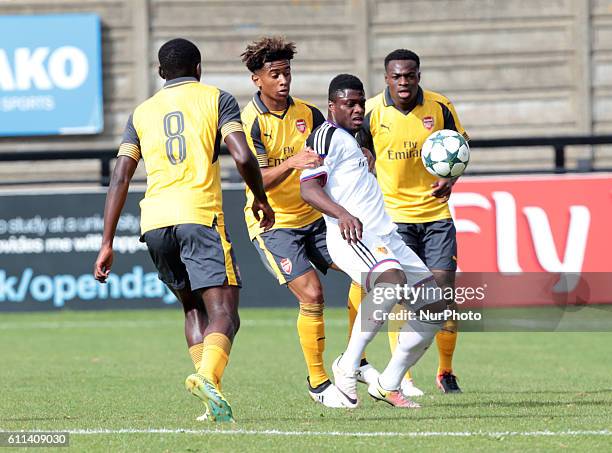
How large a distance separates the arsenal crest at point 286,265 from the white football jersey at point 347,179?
0.69 metres

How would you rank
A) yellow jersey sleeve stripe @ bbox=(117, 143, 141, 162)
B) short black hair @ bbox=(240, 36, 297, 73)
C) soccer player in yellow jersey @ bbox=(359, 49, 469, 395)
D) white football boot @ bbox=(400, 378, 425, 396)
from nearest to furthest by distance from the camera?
yellow jersey sleeve stripe @ bbox=(117, 143, 141, 162)
short black hair @ bbox=(240, 36, 297, 73)
white football boot @ bbox=(400, 378, 425, 396)
soccer player in yellow jersey @ bbox=(359, 49, 469, 395)

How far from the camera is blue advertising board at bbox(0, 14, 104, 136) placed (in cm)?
2150

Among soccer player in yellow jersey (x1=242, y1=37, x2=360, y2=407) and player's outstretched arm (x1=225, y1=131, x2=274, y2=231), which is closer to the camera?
player's outstretched arm (x1=225, y1=131, x2=274, y2=231)

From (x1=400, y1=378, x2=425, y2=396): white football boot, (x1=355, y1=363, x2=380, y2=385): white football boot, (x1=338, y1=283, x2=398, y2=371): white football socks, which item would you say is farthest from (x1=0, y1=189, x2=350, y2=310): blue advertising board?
(x1=338, y1=283, x2=398, y2=371): white football socks

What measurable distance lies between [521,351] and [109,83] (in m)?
11.6

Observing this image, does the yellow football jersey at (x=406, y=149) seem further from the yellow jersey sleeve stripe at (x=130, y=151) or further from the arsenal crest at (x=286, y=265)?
the yellow jersey sleeve stripe at (x=130, y=151)

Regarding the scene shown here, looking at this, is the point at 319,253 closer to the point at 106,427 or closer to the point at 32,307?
the point at 106,427

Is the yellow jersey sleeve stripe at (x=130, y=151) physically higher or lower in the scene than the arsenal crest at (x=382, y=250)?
higher

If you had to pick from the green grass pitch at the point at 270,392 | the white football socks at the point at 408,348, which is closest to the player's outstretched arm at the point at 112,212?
the green grass pitch at the point at 270,392

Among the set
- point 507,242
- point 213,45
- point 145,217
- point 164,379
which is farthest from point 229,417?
point 213,45

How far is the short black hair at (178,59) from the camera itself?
6969 millimetres

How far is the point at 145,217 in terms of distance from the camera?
6.92m

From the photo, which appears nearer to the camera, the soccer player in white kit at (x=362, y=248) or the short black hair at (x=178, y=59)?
the short black hair at (x=178, y=59)

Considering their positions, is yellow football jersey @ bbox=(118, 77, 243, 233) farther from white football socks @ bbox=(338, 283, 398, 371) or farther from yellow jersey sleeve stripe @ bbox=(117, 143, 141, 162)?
white football socks @ bbox=(338, 283, 398, 371)
